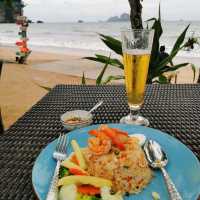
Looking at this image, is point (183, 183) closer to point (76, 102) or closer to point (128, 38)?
point (128, 38)

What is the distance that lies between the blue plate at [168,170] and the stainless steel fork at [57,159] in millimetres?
15

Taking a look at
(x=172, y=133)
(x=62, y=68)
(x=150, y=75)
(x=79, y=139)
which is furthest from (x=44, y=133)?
(x=62, y=68)

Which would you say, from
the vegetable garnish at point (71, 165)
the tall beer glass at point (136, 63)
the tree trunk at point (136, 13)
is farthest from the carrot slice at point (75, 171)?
the tree trunk at point (136, 13)

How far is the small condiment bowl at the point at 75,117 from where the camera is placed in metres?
1.09

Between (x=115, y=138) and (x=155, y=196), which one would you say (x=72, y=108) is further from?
(x=155, y=196)

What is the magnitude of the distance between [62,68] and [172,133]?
986 cm

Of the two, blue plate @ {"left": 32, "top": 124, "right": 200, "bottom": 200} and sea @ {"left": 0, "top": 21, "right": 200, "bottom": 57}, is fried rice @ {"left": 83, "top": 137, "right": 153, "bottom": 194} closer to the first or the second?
blue plate @ {"left": 32, "top": 124, "right": 200, "bottom": 200}

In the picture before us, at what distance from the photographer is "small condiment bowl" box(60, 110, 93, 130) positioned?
3.58 ft

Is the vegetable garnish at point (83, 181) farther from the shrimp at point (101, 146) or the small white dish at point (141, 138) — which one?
the small white dish at point (141, 138)

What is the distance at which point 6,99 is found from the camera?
18.3 feet

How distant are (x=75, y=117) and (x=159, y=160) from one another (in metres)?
0.44

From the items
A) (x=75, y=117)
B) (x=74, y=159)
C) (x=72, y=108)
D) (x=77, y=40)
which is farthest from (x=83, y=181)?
(x=77, y=40)

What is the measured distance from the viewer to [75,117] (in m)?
1.16

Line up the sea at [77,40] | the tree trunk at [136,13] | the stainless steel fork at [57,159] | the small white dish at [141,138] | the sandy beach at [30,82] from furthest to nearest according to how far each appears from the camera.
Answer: the sea at [77,40], the sandy beach at [30,82], the tree trunk at [136,13], the small white dish at [141,138], the stainless steel fork at [57,159]
